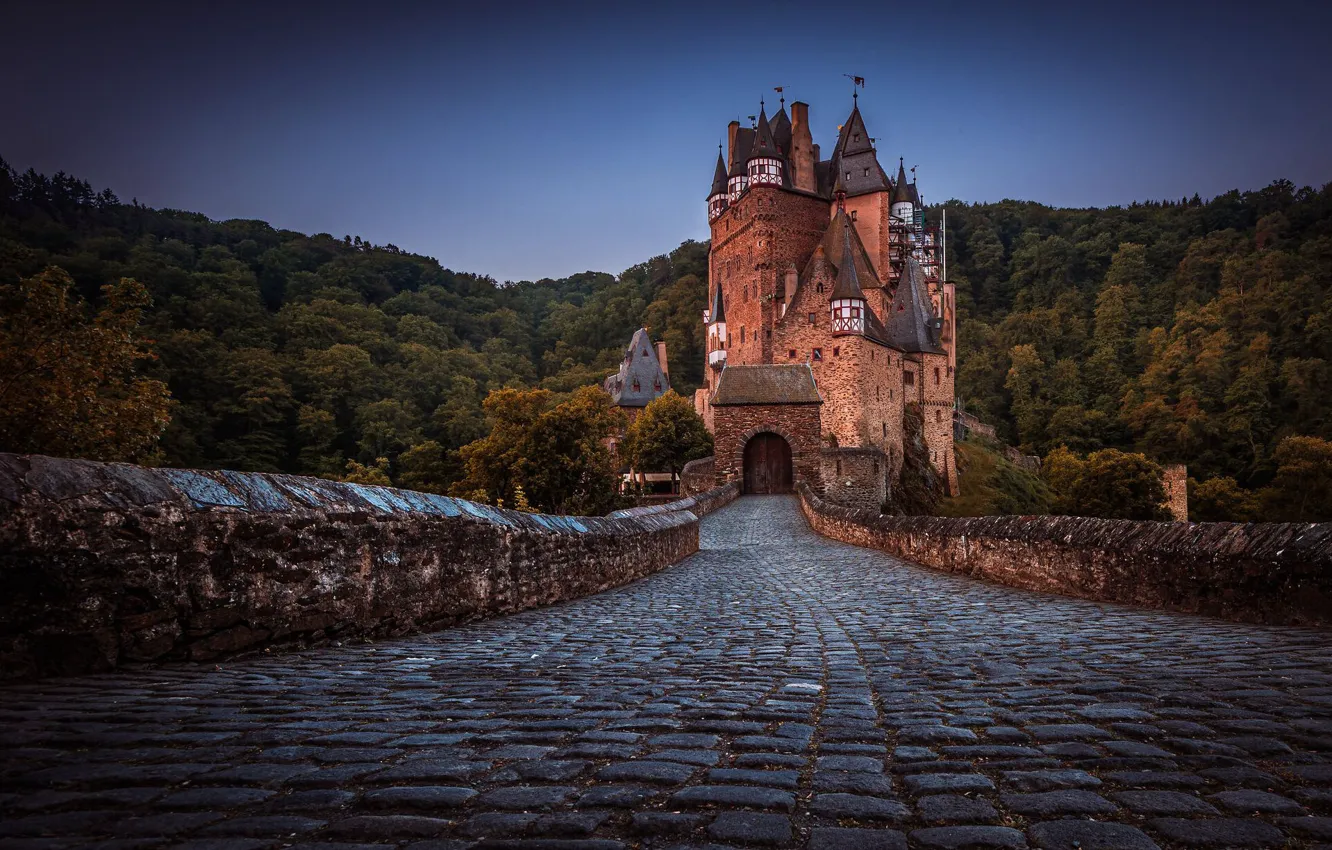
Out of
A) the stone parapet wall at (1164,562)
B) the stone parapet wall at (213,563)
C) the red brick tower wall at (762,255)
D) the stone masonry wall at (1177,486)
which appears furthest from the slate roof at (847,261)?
the stone parapet wall at (213,563)

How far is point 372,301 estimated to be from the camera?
108 m

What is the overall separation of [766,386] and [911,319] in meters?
25.8

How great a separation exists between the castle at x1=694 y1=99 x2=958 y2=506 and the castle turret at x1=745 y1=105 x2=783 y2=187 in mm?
94

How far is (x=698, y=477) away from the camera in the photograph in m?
34.8

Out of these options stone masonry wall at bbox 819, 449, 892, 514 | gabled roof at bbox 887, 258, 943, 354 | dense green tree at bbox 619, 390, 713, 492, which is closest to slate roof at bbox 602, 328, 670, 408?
dense green tree at bbox 619, 390, 713, 492

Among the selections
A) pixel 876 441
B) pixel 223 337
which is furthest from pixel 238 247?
pixel 876 441

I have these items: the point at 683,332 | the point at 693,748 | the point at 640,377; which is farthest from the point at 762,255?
the point at 693,748

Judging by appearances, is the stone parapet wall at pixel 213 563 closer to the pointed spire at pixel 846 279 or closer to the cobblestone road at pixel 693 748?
the cobblestone road at pixel 693 748

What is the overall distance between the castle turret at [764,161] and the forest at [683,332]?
92.0 feet

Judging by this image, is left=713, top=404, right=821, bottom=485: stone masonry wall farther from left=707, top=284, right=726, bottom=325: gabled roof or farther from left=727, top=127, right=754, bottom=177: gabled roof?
left=727, top=127, right=754, bottom=177: gabled roof

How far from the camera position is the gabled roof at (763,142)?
55.4 meters

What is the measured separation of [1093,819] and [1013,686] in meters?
1.82

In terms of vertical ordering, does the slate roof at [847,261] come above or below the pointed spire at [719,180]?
below

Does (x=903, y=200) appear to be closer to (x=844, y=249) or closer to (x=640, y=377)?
(x=844, y=249)
